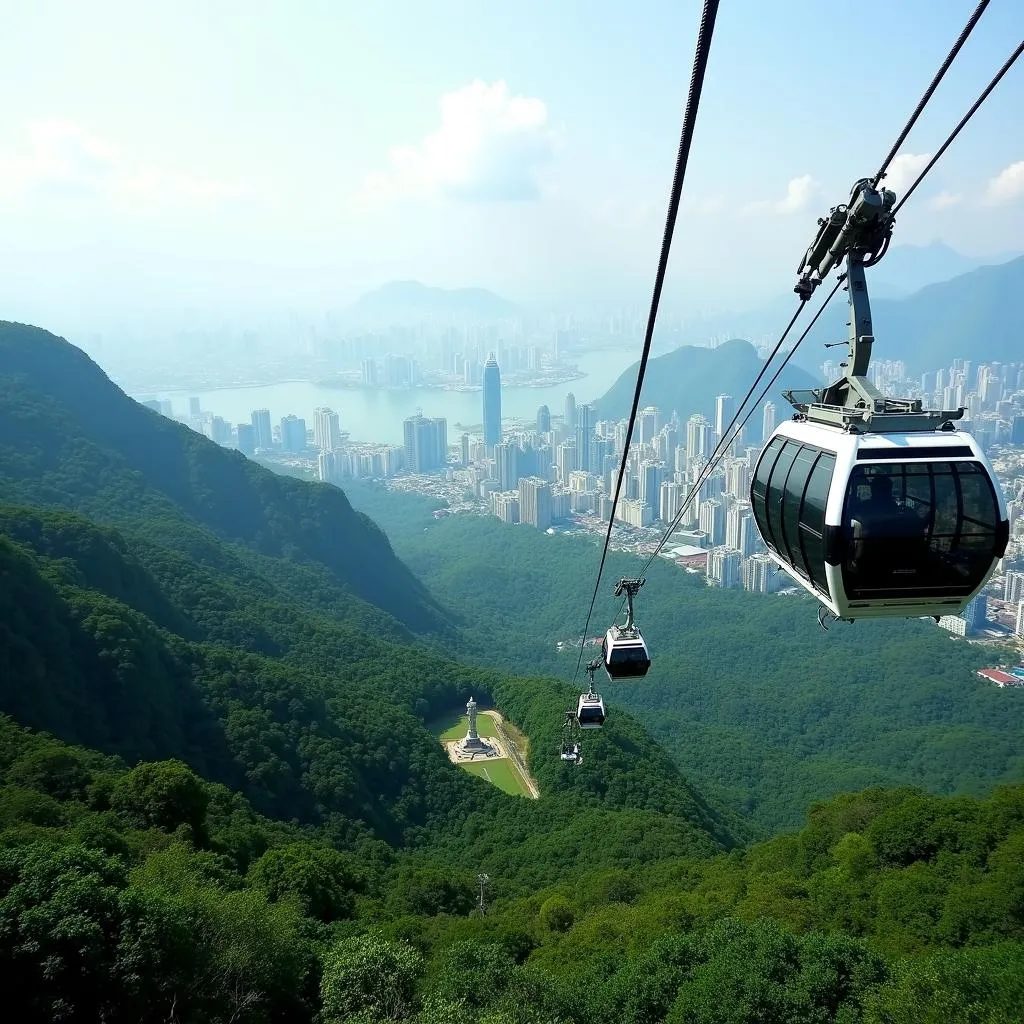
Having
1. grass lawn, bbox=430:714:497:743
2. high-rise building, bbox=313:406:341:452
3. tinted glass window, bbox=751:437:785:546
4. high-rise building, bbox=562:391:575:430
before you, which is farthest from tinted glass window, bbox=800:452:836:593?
high-rise building, bbox=562:391:575:430

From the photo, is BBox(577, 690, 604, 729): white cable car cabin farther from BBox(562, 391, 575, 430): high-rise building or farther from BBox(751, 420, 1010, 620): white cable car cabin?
BBox(562, 391, 575, 430): high-rise building

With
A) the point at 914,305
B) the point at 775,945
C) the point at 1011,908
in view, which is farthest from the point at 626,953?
the point at 914,305

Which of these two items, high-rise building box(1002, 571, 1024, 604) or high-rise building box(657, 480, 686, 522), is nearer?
high-rise building box(1002, 571, 1024, 604)

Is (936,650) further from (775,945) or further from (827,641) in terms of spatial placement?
(775,945)

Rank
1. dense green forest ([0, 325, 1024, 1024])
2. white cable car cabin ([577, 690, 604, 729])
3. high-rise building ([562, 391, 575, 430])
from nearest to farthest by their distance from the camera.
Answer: dense green forest ([0, 325, 1024, 1024]) < white cable car cabin ([577, 690, 604, 729]) < high-rise building ([562, 391, 575, 430])

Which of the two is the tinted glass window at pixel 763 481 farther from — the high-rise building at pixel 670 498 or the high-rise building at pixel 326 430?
the high-rise building at pixel 326 430

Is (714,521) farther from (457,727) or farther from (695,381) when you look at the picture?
(695,381)

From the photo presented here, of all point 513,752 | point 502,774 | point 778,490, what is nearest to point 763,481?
point 778,490
